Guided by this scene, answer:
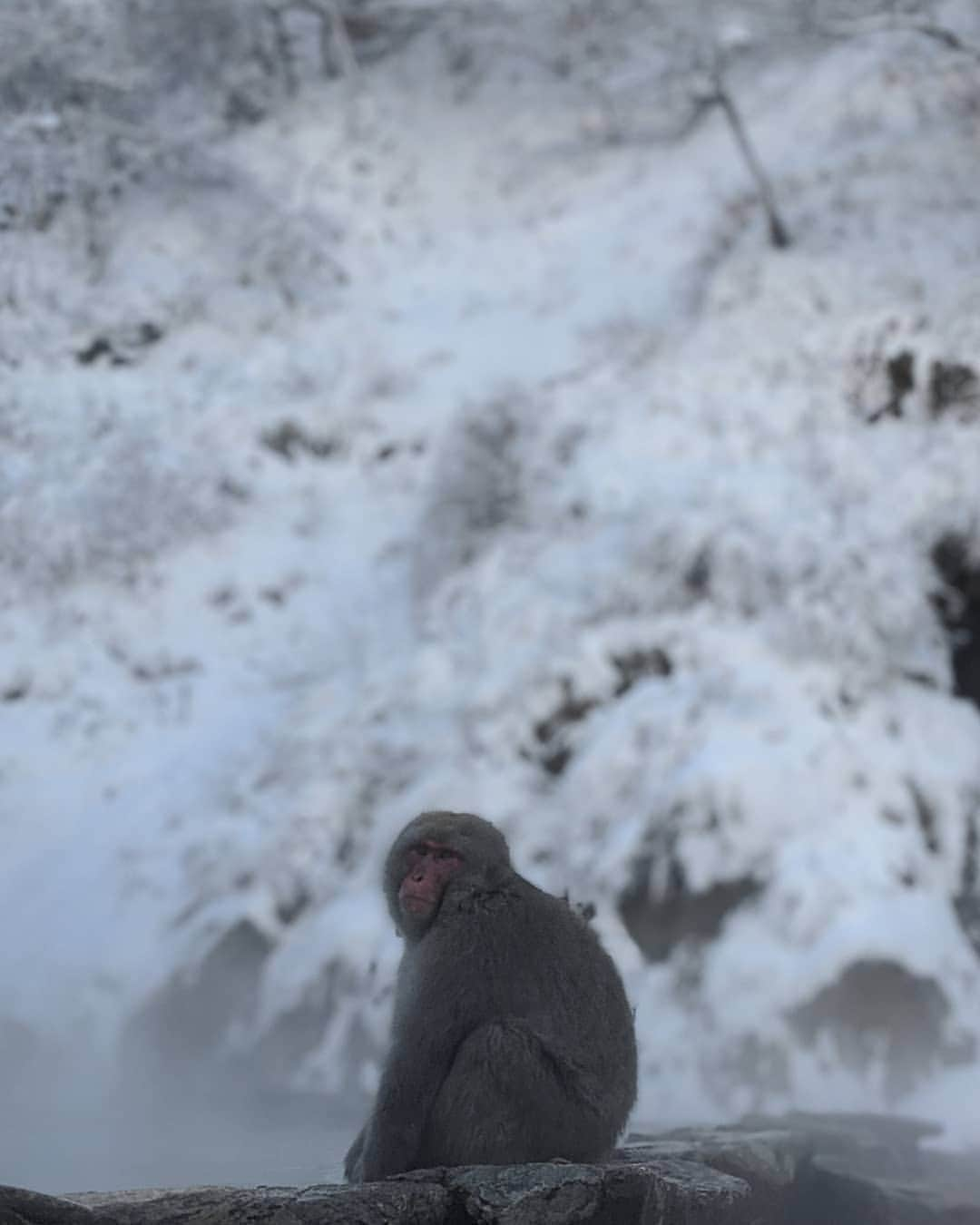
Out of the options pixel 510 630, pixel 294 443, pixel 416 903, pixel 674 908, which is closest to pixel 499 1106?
pixel 416 903

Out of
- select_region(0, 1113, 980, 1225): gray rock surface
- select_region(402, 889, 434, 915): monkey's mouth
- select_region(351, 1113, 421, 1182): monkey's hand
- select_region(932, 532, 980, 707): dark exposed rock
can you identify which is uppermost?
select_region(932, 532, 980, 707): dark exposed rock

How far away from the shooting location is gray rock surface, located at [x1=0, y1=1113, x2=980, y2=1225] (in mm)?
1722

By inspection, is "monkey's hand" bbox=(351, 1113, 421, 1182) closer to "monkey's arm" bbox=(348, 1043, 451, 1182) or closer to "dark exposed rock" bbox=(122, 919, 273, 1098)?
"monkey's arm" bbox=(348, 1043, 451, 1182)

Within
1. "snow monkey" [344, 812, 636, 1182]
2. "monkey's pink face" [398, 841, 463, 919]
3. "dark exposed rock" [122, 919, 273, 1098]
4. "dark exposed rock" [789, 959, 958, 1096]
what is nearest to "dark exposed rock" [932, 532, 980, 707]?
"dark exposed rock" [789, 959, 958, 1096]

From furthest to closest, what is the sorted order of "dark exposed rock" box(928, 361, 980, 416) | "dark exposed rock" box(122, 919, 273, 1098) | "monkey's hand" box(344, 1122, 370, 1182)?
"dark exposed rock" box(928, 361, 980, 416), "dark exposed rock" box(122, 919, 273, 1098), "monkey's hand" box(344, 1122, 370, 1182)

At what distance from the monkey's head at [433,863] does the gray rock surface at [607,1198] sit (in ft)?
1.86

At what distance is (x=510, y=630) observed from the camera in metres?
7.22

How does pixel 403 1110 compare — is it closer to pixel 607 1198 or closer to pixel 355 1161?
pixel 355 1161

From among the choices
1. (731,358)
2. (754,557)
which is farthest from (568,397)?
(754,557)

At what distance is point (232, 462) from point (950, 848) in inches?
223

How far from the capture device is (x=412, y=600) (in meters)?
8.32

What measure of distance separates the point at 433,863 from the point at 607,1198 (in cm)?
74

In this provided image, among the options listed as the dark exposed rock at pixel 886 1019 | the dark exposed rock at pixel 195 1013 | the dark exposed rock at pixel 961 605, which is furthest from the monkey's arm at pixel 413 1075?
the dark exposed rock at pixel 961 605

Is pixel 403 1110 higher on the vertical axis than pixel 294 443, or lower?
lower
